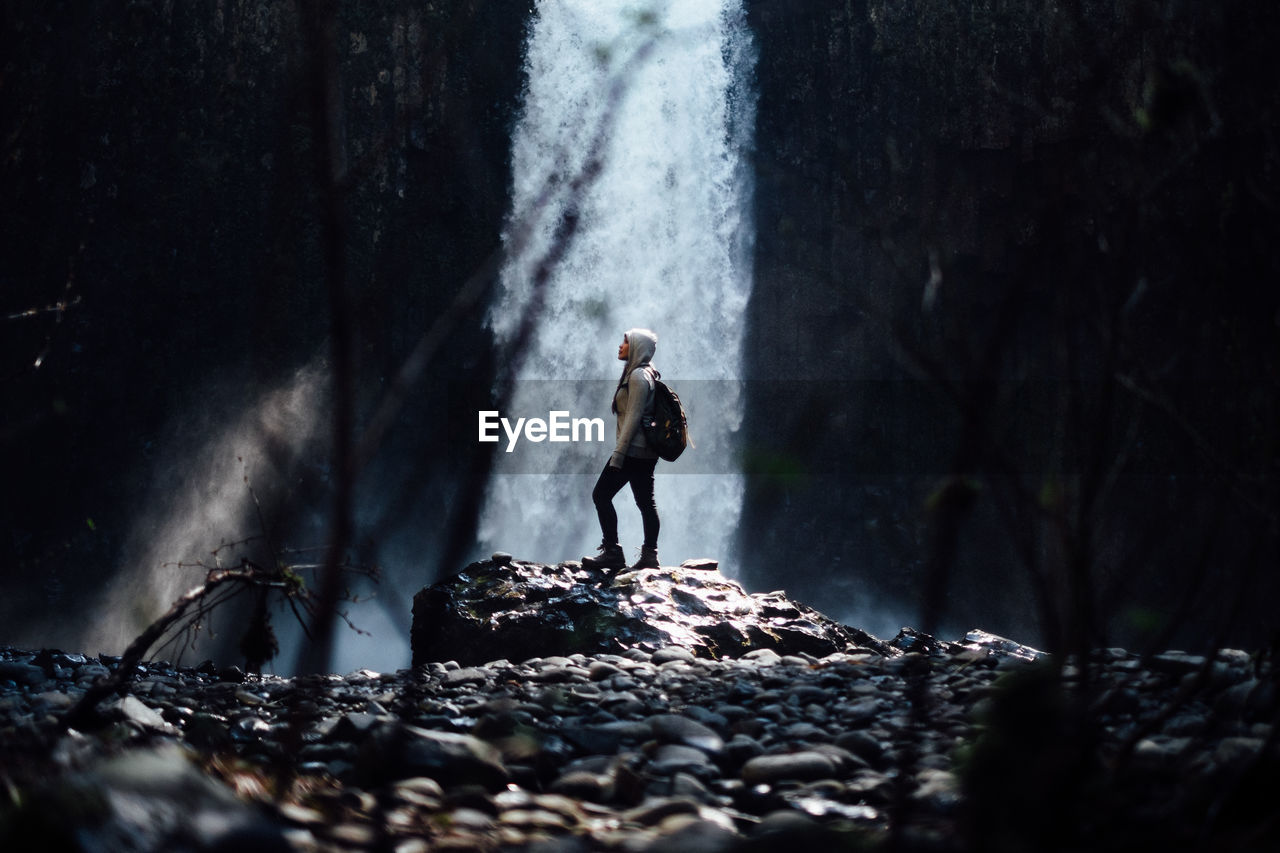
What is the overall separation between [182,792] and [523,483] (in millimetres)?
15454

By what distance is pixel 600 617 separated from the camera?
630 centimetres

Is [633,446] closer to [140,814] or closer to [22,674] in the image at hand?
[22,674]

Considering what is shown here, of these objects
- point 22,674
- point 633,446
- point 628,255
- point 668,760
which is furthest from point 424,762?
point 628,255

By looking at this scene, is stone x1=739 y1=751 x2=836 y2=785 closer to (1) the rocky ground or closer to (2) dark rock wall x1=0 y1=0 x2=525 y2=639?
(1) the rocky ground

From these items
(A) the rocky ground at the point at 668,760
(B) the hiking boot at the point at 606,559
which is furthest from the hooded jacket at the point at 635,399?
(A) the rocky ground at the point at 668,760

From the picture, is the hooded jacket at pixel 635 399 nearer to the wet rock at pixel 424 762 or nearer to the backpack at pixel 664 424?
the backpack at pixel 664 424

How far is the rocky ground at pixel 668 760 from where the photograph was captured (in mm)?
1793

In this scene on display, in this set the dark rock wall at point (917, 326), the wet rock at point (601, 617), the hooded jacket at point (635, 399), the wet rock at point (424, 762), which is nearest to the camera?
the wet rock at point (424, 762)

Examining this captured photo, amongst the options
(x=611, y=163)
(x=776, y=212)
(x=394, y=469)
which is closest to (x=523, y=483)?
(x=394, y=469)

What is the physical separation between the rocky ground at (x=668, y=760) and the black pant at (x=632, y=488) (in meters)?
1.76

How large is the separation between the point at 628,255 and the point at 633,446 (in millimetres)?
11109

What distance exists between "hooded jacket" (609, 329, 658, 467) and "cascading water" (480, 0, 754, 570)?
9972mm

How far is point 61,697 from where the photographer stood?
4.50 metres

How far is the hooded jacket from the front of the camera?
6832mm
